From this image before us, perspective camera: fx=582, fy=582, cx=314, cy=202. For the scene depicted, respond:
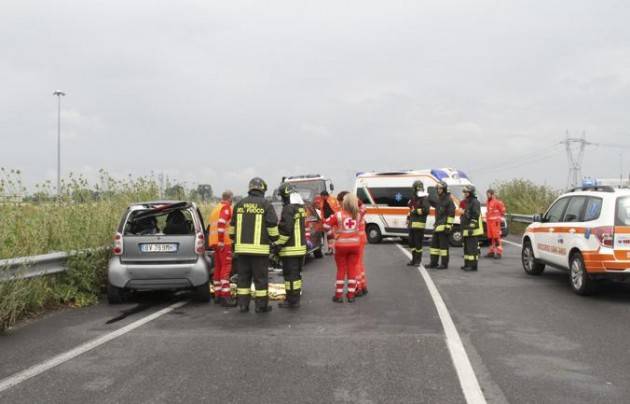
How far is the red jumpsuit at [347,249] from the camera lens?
875 cm

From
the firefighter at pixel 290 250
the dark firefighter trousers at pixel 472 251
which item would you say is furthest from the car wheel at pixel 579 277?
the firefighter at pixel 290 250

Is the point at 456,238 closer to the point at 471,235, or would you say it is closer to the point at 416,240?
the point at 416,240

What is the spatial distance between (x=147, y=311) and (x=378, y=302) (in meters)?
3.32

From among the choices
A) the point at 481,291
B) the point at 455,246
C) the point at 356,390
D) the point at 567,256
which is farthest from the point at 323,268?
the point at 356,390

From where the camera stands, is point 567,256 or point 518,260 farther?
point 518,260

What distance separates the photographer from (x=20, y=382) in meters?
4.80

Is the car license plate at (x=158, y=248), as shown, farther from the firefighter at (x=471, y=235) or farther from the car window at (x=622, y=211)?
the firefighter at (x=471, y=235)

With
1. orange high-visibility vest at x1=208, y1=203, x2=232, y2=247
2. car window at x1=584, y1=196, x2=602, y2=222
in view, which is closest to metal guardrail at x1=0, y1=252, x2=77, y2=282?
orange high-visibility vest at x1=208, y1=203, x2=232, y2=247

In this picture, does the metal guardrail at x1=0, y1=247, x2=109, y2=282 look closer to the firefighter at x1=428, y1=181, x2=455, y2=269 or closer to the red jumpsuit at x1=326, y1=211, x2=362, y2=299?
the red jumpsuit at x1=326, y1=211, x2=362, y2=299

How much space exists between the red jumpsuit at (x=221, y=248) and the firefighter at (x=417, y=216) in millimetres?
4959

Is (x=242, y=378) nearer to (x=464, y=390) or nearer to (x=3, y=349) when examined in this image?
(x=464, y=390)

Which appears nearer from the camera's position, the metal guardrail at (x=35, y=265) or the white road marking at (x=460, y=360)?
the white road marking at (x=460, y=360)

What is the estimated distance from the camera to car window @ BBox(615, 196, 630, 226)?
855 centimetres

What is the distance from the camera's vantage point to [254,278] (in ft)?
25.9
